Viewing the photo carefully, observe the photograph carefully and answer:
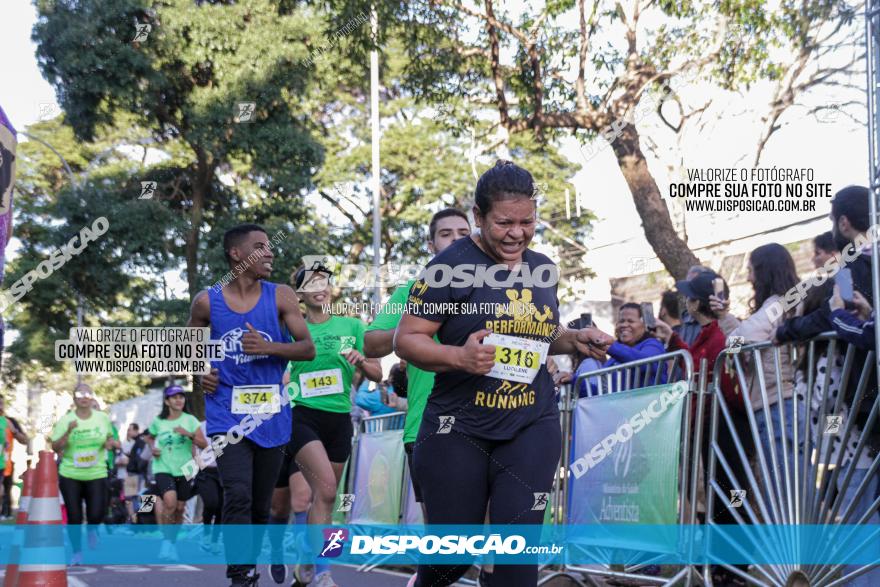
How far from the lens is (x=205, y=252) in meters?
23.2

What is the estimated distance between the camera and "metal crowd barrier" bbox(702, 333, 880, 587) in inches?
210

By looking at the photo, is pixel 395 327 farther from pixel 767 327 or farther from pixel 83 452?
pixel 83 452

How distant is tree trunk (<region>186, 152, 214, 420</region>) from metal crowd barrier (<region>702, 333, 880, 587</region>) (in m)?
17.4

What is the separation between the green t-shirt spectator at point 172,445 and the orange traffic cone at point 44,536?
8.25 m

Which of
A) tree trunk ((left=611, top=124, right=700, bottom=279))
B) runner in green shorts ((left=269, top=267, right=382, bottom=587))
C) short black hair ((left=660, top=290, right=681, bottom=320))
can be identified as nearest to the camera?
runner in green shorts ((left=269, top=267, right=382, bottom=587))

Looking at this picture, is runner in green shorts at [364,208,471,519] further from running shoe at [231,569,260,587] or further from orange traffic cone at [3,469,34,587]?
orange traffic cone at [3,469,34,587]

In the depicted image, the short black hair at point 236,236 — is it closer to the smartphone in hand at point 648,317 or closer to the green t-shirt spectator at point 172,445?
the smartphone in hand at point 648,317

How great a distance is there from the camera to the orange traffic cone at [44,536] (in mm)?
5395

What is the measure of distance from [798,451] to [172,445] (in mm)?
9570

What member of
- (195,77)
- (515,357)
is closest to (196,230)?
(195,77)

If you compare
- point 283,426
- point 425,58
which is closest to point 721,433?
point 283,426

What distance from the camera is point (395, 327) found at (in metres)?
6.42

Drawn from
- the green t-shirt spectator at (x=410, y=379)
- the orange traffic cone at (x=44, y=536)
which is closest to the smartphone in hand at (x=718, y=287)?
the green t-shirt spectator at (x=410, y=379)

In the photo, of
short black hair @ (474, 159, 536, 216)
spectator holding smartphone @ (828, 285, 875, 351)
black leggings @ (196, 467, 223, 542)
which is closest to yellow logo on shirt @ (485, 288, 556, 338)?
short black hair @ (474, 159, 536, 216)
